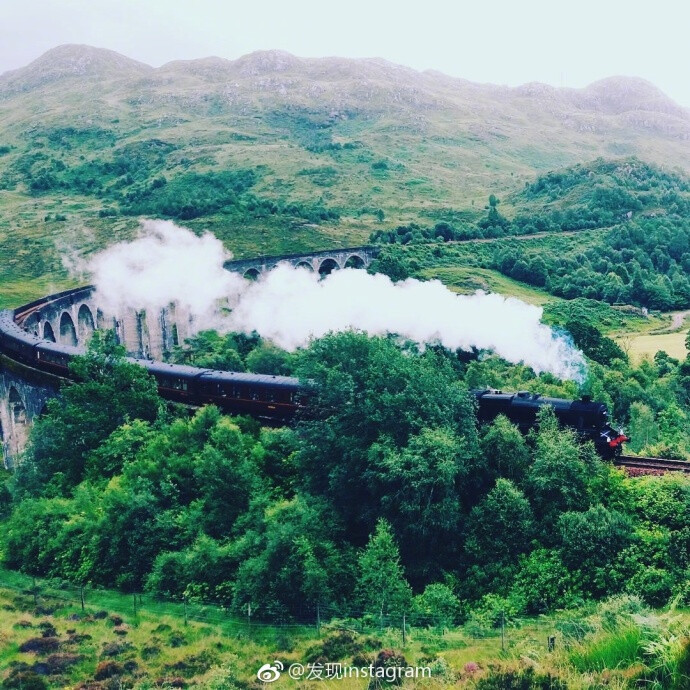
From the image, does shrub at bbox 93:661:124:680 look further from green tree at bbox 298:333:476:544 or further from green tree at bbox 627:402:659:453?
green tree at bbox 627:402:659:453

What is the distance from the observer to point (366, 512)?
21875mm

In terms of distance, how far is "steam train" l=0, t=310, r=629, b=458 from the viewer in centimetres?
2452

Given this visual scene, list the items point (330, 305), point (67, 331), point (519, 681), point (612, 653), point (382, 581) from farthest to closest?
point (67, 331), point (330, 305), point (382, 581), point (612, 653), point (519, 681)

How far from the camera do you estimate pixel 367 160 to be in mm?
152125

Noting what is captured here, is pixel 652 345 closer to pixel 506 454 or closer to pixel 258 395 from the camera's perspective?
pixel 258 395

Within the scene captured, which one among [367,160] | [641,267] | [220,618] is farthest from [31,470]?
[367,160]

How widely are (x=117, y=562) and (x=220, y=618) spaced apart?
5.49 meters

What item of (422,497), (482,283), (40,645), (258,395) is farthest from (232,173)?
(40,645)

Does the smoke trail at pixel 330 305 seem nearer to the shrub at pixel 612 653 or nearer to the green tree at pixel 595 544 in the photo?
the green tree at pixel 595 544

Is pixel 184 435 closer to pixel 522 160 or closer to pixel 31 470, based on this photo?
pixel 31 470

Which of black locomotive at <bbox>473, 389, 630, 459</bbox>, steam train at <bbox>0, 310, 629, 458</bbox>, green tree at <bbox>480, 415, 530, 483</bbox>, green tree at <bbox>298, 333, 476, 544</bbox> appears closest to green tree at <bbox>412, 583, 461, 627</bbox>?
green tree at <bbox>298, 333, 476, 544</bbox>

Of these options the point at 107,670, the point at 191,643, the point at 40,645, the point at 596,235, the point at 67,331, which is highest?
the point at 596,235

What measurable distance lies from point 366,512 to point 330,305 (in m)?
22.2

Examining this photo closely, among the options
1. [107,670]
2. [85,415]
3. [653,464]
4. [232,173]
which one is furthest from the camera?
[232,173]
